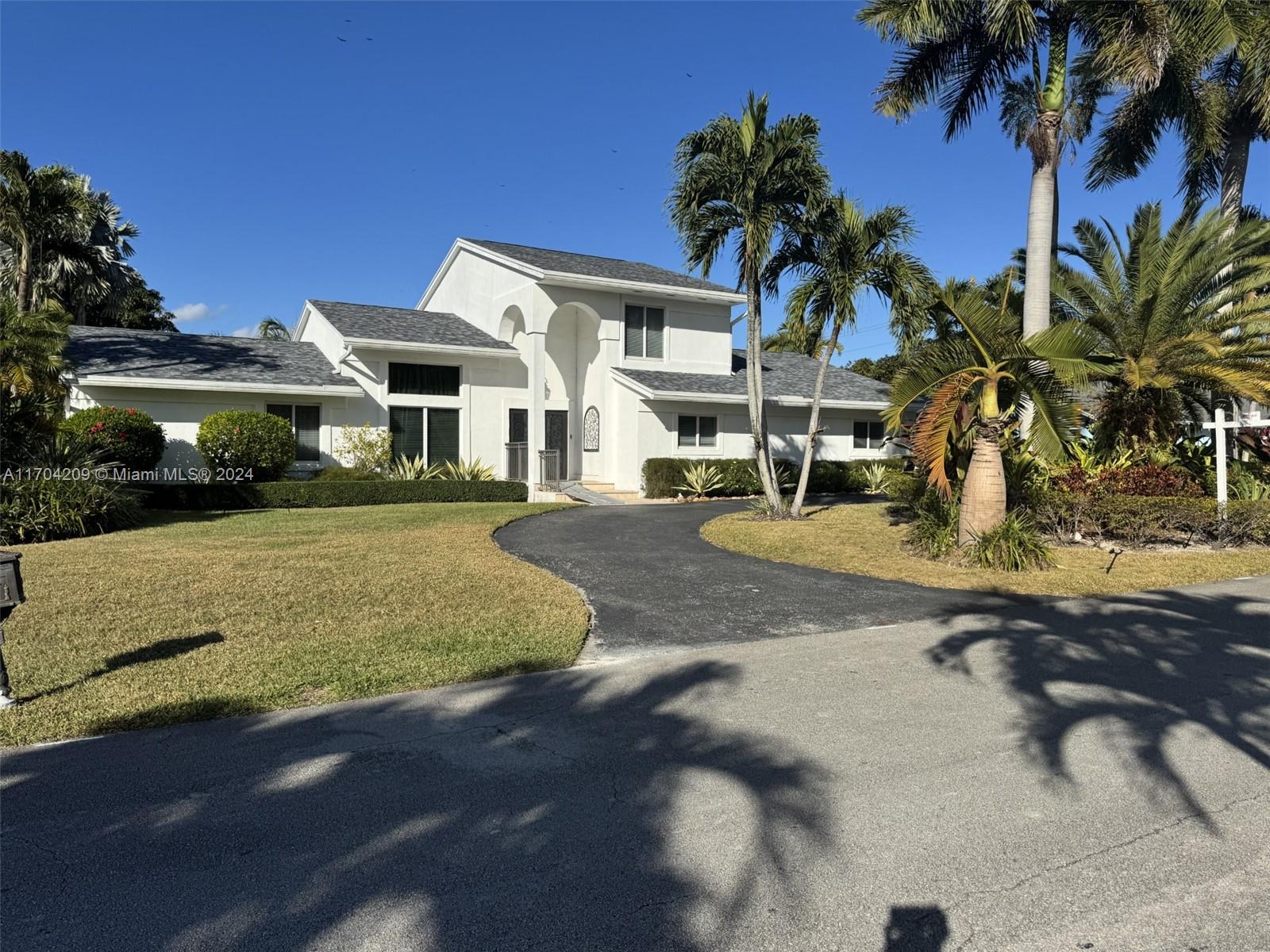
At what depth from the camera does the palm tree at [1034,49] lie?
14453mm

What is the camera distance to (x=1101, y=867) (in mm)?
3299

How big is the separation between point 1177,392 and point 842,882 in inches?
593

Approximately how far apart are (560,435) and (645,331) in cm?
412

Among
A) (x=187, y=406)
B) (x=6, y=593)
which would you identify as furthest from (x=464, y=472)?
(x=6, y=593)

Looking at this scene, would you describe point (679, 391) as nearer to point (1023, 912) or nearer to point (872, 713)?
point (872, 713)

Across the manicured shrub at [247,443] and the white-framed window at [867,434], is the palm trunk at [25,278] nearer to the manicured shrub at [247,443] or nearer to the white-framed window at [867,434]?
the manicured shrub at [247,443]

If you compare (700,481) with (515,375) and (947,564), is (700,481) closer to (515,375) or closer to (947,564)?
(515,375)

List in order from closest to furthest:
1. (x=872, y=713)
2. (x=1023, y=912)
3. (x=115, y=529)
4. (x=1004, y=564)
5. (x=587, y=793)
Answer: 1. (x=1023, y=912)
2. (x=587, y=793)
3. (x=872, y=713)
4. (x=1004, y=564)
5. (x=115, y=529)

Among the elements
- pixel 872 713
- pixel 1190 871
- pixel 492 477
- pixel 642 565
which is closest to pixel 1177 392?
pixel 642 565

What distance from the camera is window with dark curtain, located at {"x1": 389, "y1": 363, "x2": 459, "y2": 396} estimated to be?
22.2m

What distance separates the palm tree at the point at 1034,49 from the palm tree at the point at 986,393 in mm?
3908

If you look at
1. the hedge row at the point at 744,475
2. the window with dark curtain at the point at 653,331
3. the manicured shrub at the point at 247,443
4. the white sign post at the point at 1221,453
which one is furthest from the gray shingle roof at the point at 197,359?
the white sign post at the point at 1221,453

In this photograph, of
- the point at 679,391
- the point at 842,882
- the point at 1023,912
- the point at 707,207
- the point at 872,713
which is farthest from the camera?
the point at 679,391

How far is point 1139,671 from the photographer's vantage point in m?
6.26
